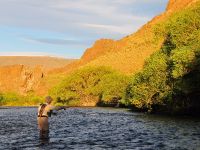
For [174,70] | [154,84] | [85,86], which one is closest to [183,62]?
[174,70]

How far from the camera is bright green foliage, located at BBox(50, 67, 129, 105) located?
130m

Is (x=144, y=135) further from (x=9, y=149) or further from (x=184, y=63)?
(x=184, y=63)

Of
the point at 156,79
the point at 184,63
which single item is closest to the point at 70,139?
the point at 184,63

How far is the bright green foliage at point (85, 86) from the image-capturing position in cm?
12975

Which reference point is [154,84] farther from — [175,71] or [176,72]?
[176,72]

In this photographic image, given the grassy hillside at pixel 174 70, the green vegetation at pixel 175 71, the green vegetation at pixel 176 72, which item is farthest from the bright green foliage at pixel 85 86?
the green vegetation at pixel 176 72

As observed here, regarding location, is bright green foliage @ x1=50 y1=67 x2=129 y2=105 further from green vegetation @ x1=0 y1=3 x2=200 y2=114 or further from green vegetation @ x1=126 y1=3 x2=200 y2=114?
green vegetation @ x1=126 y1=3 x2=200 y2=114

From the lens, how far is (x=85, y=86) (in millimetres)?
133375

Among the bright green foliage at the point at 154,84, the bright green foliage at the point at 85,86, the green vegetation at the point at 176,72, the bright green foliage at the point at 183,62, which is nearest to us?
the bright green foliage at the point at 183,62

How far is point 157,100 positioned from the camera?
225 feet

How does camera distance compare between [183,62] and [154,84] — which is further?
[154,84]

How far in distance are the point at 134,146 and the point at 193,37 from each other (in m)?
35.0

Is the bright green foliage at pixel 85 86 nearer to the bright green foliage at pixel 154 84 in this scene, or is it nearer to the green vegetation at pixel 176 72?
the green vegetation at pixel 176 72

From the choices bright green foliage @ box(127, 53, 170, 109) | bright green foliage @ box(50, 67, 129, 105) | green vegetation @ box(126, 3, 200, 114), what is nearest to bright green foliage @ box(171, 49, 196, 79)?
green vegetation @ box(126, 3, 200, 114)
